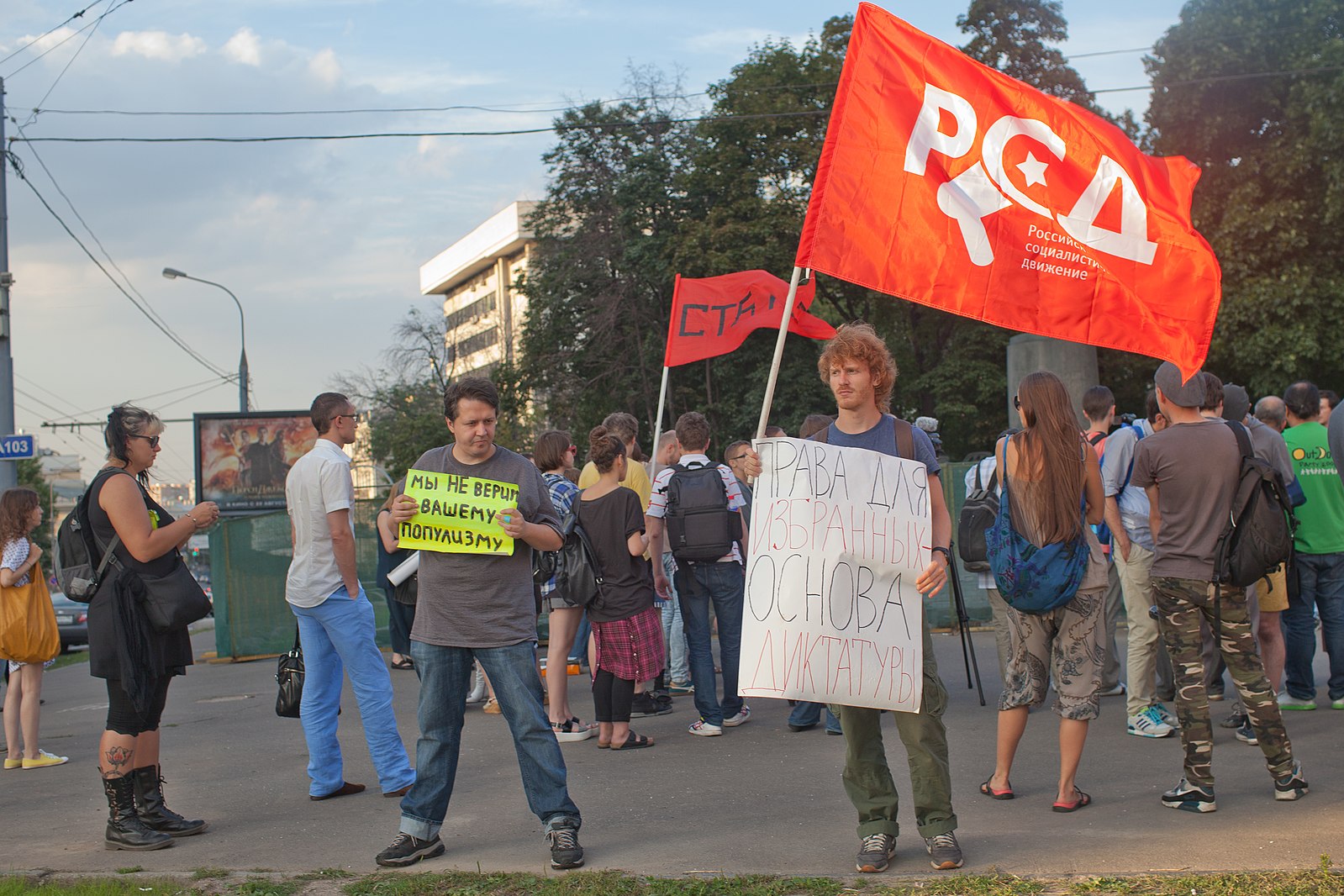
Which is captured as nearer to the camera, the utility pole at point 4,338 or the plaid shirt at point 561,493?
the plaid shirt at point 561,493

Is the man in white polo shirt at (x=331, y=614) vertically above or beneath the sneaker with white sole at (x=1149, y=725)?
above

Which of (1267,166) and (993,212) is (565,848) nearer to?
(993,212)

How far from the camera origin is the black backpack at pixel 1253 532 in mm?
5551

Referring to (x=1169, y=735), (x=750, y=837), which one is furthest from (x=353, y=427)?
(x=1169, y=735)

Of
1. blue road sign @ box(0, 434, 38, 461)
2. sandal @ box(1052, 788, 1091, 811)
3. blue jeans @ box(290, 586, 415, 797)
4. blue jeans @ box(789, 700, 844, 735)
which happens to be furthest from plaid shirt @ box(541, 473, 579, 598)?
blue road sign @ box(0, 434, 38, 461)

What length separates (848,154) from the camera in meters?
5.15

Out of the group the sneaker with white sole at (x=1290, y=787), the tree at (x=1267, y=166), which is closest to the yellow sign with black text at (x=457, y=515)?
the sneaker with white sole at (x=1290, y=787)

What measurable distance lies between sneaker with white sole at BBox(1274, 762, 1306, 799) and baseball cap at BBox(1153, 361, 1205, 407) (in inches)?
66.7

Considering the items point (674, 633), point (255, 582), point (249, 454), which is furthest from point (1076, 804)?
point (249, 454)

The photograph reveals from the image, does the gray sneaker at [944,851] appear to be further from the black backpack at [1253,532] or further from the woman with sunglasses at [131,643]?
the woman with sunglasses at [131,643]

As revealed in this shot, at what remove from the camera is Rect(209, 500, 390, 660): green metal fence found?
47.1 ft

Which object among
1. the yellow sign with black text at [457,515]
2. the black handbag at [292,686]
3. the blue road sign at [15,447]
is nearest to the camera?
the yellow sign with black text at [457,515]

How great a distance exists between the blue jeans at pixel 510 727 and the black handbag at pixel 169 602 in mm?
1351

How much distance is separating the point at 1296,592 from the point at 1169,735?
1.18 metres
